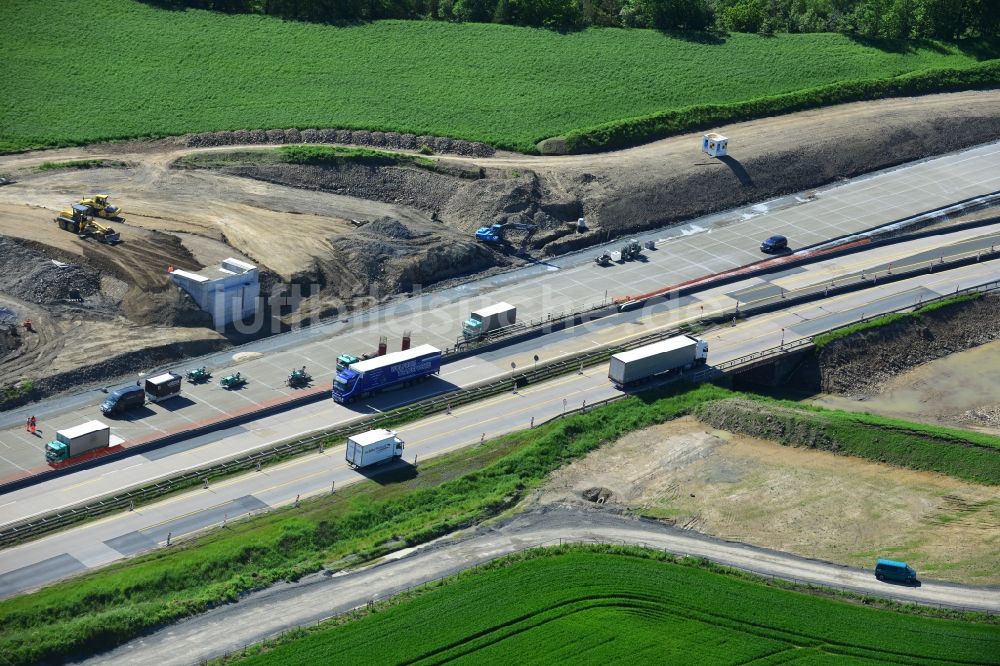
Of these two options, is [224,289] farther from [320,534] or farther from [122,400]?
[320,534]

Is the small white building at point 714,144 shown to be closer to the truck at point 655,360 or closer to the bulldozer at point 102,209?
the truck at point 655,360

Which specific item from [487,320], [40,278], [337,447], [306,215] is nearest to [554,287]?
[487,320]

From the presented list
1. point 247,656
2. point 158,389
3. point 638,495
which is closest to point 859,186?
point 638,495

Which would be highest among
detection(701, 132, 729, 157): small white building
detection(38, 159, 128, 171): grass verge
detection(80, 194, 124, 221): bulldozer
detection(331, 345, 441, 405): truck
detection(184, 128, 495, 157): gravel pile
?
detection(701, 132, 729, 157): small white building

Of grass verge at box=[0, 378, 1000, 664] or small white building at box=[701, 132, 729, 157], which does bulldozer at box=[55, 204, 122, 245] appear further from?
→ small white building at box=[701, 132, 729, 157]

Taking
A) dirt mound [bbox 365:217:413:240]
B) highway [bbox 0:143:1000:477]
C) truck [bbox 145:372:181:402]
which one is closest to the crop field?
highway [bbox 0:143:1000:477]

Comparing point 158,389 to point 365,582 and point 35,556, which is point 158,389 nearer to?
point 35,556

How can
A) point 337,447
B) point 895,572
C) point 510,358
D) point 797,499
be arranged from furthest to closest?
point 510,358, point 337,447, point 797,499, point 895,572
